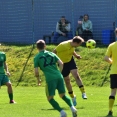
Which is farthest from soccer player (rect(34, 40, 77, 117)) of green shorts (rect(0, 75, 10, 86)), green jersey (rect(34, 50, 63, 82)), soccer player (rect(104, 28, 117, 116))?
green shorts (rect(0, 75, 10, 86))

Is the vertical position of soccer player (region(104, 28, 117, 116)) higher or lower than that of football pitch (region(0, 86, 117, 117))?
higher

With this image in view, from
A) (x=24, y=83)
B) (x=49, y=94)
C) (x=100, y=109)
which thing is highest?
(x=49, y=94)

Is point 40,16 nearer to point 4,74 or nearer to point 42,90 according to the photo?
point 42,90

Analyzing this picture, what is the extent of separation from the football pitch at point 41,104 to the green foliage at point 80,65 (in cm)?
150

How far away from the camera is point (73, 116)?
520 inches

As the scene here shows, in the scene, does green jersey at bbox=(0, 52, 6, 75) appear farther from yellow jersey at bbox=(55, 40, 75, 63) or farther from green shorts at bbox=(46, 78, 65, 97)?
green shorts at bbox=(46, 78, 65, 97)

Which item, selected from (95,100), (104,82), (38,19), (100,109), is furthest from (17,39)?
(100,109)

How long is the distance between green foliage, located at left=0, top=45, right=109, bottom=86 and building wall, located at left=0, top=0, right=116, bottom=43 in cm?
119

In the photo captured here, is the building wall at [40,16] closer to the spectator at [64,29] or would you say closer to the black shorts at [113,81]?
the spectator at [64,29]

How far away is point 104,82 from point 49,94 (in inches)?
421

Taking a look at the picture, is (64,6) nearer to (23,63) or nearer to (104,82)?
(23,63)

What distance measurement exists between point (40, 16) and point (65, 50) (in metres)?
12.8

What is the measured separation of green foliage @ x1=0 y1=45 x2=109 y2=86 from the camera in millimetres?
24212

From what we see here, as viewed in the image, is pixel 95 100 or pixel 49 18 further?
pixel 49 18
